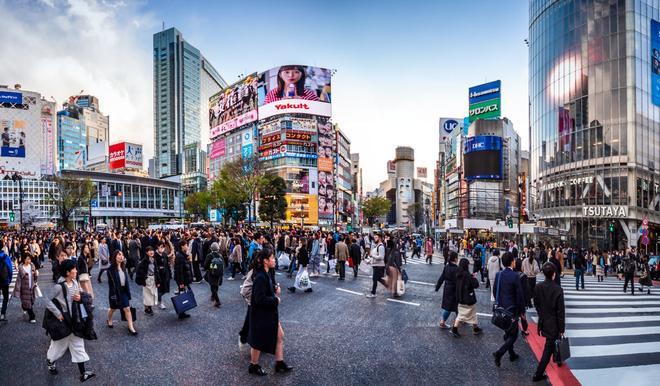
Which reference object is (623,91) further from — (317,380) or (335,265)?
(317,380)

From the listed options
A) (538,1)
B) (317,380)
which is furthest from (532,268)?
(538,1)

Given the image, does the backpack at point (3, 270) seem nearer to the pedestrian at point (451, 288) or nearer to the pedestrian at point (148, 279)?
the pedestrian at point (148, 279)

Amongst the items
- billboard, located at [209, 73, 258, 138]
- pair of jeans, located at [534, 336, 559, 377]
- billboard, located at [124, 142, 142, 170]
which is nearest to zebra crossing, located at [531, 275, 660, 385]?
pair of jeans, located at [534, 336, 559, 377]

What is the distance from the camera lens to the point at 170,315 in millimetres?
10039

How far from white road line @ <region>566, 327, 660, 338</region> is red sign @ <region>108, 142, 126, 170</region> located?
109 meters

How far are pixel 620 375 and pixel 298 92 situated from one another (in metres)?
78.4

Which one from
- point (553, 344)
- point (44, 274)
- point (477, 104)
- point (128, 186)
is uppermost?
point (477, 104)

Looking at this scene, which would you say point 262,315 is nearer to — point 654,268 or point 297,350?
point 297,350

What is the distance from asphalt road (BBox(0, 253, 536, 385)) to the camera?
5.92 m

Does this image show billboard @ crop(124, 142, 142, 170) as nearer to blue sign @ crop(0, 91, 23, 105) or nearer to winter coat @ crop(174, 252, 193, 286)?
blue sign @ crop(0, 91, 23, 105)

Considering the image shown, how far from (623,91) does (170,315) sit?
43971 millimetres

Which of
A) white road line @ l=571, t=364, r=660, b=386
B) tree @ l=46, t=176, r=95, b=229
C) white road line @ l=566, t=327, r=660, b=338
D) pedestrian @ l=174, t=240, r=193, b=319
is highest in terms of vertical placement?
tree @ l=46, t=176, r=95, b=229

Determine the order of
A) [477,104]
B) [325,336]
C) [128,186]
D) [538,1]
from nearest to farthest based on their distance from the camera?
1. [325,336]
2. [538,1]
3. [477,104]
4. [128,186]

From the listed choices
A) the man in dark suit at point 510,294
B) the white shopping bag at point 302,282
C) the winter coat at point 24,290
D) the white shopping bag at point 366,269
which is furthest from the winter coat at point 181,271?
the white shopping bag at point 366,269
